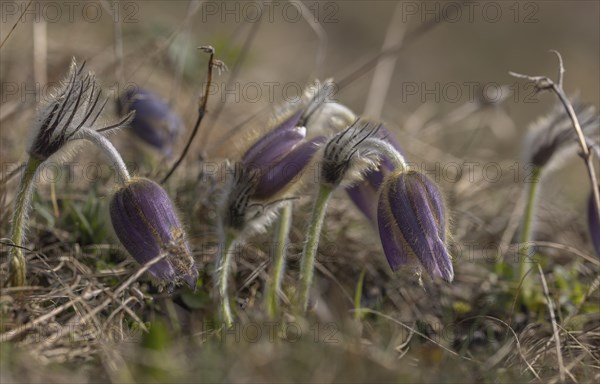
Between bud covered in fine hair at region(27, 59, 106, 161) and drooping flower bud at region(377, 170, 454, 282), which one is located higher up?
bud covered in fine hair at region(27, 59, 106, 161)

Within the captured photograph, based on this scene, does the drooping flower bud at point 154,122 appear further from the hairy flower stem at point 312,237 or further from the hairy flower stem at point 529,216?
the hairy flower stem at point 529,216

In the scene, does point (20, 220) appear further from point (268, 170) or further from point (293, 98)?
point (293, 98)

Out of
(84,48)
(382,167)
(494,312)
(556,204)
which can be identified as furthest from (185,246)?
(84,48)

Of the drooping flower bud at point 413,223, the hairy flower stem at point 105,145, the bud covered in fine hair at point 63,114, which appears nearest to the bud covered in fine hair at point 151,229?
the hairy flower stem at point 105,145

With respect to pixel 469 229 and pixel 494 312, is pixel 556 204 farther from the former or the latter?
pixel 494 312

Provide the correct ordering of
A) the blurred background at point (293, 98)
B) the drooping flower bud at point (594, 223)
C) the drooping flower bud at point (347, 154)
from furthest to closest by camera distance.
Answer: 1. the drooping flower bud at point (594, 223)
2. the blurred background at point (293, 98)
3. the drooping flower bud at point (347, 154)

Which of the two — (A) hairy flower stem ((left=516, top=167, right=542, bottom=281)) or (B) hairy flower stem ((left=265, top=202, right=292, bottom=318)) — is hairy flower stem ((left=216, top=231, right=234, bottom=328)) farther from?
(A) hairy flower stem ((left=516, top=167, right=542, bottom=281))

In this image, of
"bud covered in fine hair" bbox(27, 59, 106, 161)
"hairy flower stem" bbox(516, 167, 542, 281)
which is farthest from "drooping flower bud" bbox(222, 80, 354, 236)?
"hairy flower stem" bbox(516, 167, 542, 281)

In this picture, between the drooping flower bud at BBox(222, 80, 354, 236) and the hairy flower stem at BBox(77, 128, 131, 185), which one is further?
the drooping flower bud at BBox(222, 80, 354, 236)
